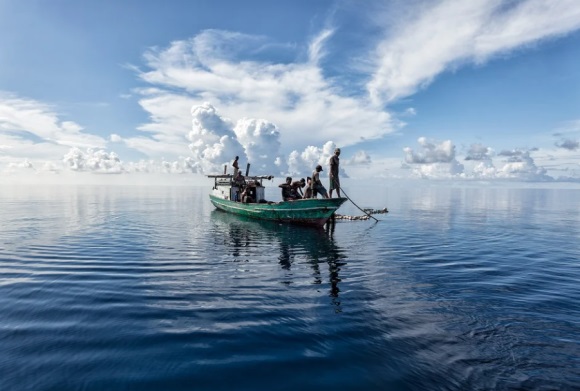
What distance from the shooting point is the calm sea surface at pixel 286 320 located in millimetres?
5949

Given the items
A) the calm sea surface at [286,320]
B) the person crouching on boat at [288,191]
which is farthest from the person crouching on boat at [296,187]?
the calm sea surface at [286,320]

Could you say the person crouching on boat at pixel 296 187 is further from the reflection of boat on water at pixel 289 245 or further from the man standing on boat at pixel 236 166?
the man standing on boat at pixel 236 166

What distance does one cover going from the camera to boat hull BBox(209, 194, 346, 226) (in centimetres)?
2600

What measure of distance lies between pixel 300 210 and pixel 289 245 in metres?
7.74

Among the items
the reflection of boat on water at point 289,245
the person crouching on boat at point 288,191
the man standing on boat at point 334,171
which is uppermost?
the man standing on boat at point 334,171

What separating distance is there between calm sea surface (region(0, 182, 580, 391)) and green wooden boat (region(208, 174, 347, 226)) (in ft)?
30.1

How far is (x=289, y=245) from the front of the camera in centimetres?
2019

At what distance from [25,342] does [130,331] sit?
2107 mm

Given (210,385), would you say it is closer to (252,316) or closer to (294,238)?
(252,316)

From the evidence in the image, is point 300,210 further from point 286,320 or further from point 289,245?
point 286,320

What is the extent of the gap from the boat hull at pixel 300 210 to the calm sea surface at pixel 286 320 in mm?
8961

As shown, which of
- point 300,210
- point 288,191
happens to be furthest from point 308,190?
point 288,191

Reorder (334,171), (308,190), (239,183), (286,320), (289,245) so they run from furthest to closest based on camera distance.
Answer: (239,183) → (308,190) → (334,171) → (289,245) → (286,320)

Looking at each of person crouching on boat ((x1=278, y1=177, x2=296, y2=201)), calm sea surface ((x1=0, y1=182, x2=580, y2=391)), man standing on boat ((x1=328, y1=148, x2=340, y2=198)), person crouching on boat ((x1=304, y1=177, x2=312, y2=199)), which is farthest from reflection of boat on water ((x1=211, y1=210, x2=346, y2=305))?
man standing on boat ((x1=328, y1=148, x2=340, y2=198))
